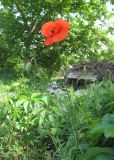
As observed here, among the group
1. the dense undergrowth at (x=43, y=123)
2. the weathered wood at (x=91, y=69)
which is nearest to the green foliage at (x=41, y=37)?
the weathered wood at (x=91, y=69)

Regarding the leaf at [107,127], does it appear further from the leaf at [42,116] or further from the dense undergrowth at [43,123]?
A: the leaf at [42,116]


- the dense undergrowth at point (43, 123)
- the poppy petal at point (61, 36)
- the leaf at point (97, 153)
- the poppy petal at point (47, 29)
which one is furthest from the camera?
the dense undergrowth at point (43, 123)

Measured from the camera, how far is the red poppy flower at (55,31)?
107 inches

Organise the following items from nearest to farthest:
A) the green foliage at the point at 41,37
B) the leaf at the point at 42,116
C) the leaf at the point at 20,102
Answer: the leaf at the point at 42,116 < the leaf at the point at 20,102 < the green foliage at the point at 41,37

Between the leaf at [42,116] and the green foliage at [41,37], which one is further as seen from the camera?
the green foliage at [41,37]

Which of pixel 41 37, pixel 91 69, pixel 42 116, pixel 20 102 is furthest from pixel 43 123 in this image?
pixel 41 37

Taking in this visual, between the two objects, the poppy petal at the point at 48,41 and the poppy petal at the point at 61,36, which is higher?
the poppy petal at the point at 61,36

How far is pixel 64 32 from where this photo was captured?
9.05 ft

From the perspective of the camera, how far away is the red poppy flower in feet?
8.92

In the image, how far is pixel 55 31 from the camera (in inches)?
111

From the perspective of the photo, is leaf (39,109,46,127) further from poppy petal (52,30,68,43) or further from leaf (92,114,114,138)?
poppy petal (52,30,68,43)

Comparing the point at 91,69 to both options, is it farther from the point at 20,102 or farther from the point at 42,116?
the point at 42,116

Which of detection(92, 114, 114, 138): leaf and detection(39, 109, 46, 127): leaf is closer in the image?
detection(92, 114, 114, 138): leaf

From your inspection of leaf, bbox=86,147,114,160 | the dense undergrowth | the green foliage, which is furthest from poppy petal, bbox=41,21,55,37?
the green foliage
